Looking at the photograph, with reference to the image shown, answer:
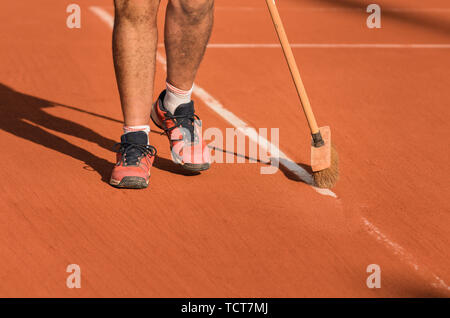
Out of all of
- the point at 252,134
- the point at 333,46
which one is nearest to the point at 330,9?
the point at 333,46

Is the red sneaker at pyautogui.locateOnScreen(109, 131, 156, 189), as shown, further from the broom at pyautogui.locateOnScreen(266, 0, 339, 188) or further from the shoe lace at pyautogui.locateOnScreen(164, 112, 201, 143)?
the broom at pyautogui.locateOnScreen(266, 0, 339, 188)

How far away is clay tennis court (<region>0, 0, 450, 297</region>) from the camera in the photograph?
2.99 metres

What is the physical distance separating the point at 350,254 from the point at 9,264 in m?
1.43

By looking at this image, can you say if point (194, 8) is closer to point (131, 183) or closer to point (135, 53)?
point (135, 53)

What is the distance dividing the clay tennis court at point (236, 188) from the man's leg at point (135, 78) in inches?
4.4

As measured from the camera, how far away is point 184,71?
398cm

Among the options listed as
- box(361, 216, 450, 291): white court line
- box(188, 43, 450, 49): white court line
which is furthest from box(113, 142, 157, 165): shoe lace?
box(188, 43, 450, 49): white court line

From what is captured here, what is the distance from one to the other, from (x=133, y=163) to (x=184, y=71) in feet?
1.98

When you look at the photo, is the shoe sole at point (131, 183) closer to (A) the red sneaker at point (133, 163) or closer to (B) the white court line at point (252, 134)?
(A) the red sneaker at point (133, 163)

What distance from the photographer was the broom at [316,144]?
12.5 ft

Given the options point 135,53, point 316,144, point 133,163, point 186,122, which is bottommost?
point 133,163

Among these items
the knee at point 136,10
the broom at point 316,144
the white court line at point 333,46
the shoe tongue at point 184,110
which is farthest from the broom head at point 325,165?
the white court line at point 333,46

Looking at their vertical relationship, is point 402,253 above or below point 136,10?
below

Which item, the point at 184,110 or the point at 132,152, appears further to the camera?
the point at 184,110
